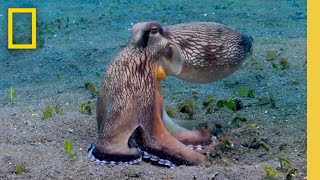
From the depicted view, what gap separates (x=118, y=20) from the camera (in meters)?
10.1

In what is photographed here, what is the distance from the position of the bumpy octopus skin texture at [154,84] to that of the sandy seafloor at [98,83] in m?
0.10

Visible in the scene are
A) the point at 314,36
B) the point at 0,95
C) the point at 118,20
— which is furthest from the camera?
the point at 118,20

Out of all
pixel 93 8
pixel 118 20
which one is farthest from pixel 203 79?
pixel 93 8

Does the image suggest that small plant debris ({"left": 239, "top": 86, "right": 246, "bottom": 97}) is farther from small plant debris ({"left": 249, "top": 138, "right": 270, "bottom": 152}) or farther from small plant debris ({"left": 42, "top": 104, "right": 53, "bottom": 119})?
small plant debris ({"left": 42, "top": 104, "right": 53, "bottom": 119})

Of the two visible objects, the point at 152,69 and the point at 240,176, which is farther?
the point at 152,69

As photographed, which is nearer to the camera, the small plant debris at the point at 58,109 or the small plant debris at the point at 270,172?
the small plant debris at the point at 270,172

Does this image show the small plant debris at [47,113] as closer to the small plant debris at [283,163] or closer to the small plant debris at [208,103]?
the small plant debris at [208,103]

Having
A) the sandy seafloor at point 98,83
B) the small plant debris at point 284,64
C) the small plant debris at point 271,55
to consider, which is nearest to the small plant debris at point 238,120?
the sandy seafloor at point 98,83

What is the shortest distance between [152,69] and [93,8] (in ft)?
31.3

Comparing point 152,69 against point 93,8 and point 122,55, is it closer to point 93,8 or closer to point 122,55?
point 122,55

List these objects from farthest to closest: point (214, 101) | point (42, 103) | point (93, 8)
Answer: point (93, 8) → point (42, 103) → point (214, 101)

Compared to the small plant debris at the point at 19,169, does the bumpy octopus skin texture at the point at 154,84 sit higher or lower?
higher

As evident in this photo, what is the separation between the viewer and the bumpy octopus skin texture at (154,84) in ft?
9.53

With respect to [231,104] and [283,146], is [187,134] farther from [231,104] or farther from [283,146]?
[231,104]
